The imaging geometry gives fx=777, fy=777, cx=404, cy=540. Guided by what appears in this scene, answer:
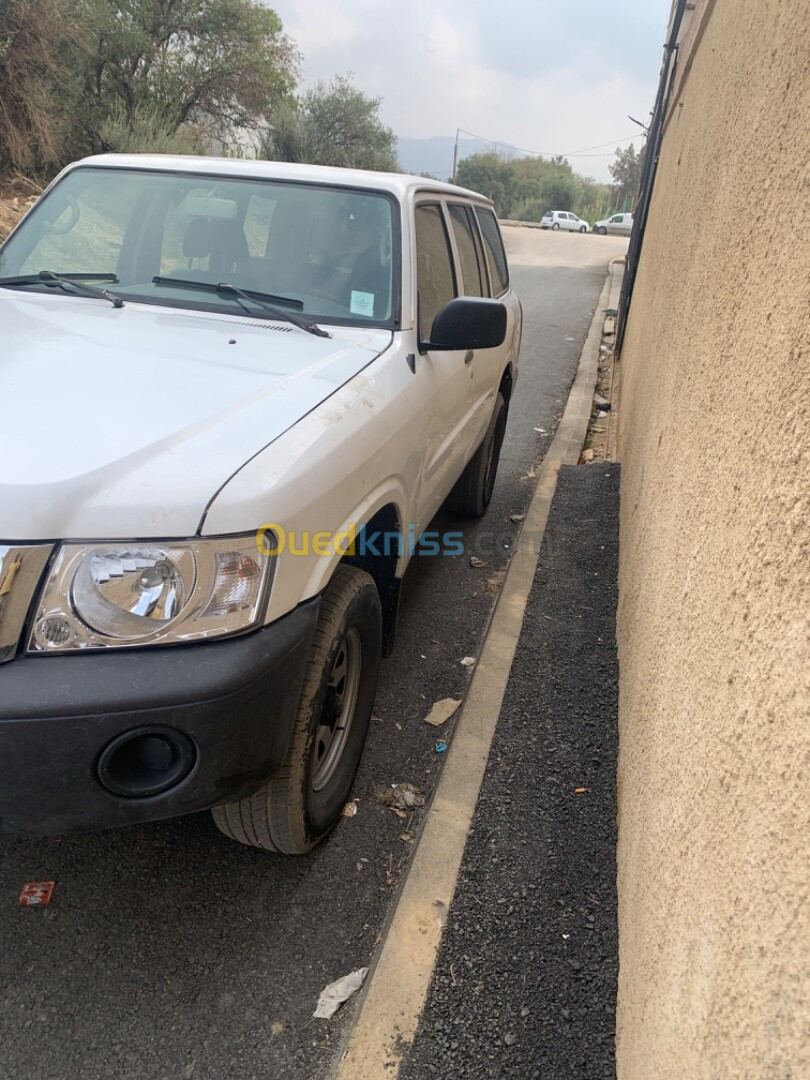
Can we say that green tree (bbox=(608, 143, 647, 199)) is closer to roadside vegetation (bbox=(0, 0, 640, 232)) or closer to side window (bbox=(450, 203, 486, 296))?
roadside vegetation (bbox=(0, 0, 640, 232))

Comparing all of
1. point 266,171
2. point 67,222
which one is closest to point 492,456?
point 266,171

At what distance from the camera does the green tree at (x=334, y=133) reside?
78.8 feet

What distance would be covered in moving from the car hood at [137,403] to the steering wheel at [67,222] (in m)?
0.47

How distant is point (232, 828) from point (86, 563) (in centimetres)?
98

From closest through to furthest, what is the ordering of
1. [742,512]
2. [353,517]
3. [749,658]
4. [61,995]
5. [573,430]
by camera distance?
1. [749,658]
2. [742,512]
3. [61,995]
4. [353,517]
5. [573,430]

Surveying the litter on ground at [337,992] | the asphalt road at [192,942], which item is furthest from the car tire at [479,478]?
the litter on ground at [337,992]

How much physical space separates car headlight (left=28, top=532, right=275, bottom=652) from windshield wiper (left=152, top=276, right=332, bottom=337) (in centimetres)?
138

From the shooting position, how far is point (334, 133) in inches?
1028

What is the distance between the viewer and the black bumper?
158cm

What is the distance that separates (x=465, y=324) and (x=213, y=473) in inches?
59.0

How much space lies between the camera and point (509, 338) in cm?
514

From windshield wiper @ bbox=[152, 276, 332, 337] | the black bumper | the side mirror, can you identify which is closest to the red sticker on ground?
the black bumper

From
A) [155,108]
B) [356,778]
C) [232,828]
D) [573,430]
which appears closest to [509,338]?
[573,430]

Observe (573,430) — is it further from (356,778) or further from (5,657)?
(5,657)
